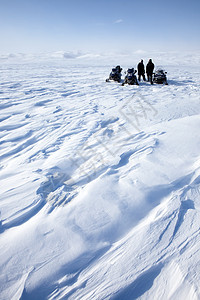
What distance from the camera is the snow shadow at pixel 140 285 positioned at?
1.27 meters

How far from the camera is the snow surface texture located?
4.40 ft

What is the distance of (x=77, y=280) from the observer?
1383mm

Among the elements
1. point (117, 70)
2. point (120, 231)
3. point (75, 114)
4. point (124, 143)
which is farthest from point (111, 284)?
point (117, 70)

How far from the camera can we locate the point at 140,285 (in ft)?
4.29

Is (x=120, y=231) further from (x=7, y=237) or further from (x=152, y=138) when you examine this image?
(x=152, y=138)

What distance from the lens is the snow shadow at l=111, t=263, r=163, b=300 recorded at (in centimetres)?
127

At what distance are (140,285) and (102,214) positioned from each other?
695 millimetres

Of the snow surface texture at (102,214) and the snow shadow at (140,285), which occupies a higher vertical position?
the snow surface texture at (102,214)

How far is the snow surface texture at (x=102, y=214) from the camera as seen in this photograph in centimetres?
134

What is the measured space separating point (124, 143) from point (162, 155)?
0.80 metres

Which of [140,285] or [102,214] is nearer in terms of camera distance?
[140,285]

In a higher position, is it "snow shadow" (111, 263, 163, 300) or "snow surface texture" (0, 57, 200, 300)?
"snow surface texture" (0, 57, 200, 300)

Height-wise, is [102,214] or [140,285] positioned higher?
[102,214]

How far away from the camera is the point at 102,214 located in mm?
1814
